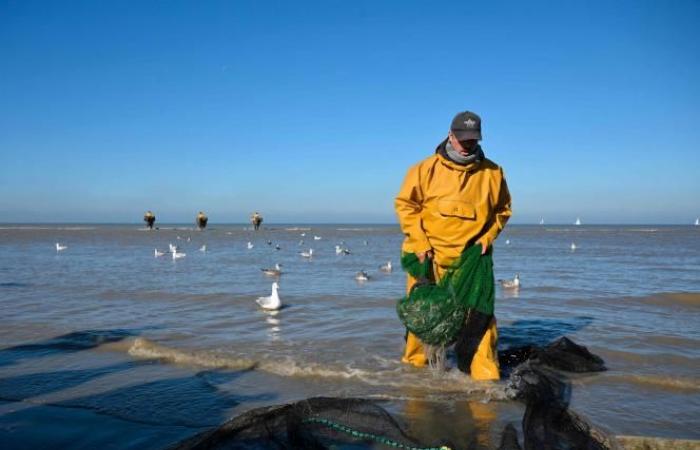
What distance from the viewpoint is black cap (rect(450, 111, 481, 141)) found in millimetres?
4391

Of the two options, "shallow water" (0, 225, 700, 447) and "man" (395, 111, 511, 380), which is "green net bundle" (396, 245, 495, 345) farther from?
"shallow water" (0, 225, 700, 447)

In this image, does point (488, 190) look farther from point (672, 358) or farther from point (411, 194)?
point (672, 358)

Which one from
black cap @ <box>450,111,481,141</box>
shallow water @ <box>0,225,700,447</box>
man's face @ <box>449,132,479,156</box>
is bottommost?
shallow water @ <box>0,225,700,447</box>

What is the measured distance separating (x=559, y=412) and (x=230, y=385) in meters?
2.71

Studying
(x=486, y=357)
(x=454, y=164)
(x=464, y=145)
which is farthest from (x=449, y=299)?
(x=464, y=145)

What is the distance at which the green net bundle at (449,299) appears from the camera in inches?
174

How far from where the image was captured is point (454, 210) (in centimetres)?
459

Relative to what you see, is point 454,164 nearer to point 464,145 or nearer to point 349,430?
point 464,145

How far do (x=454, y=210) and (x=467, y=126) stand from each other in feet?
2.42

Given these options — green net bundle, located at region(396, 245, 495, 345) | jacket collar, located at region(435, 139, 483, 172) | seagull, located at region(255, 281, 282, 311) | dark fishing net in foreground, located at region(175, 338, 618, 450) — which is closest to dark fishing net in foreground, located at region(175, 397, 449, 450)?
dark fishing net in foreground, located at region(175, 338, 618, 450)

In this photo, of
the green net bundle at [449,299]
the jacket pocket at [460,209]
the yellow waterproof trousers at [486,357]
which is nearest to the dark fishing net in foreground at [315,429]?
the green net bundle at [449,299]

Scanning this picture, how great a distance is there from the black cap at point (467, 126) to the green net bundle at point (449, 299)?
98 cm

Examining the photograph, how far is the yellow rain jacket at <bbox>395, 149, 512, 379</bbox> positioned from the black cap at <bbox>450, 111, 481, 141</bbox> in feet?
0.93

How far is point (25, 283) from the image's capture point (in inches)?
473
